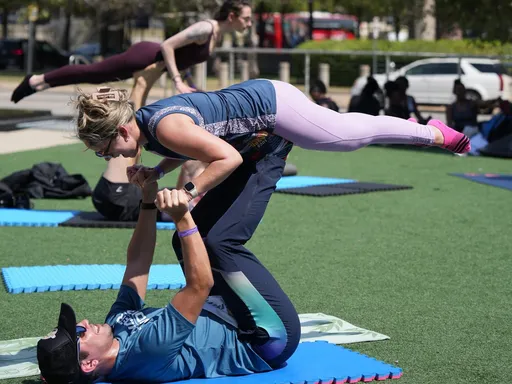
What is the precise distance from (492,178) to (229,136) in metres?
7.07

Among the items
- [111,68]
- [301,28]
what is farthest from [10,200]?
[301,28]

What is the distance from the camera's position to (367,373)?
395 cm

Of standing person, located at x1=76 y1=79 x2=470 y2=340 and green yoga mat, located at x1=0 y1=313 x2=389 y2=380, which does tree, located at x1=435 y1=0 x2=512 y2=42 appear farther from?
green yoga mat, located at x1=0 y1=313 x2=389 y2=380

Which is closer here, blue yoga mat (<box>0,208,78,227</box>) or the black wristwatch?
the black wristwatch

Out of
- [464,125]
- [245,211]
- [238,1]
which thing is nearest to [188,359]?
[245,211]

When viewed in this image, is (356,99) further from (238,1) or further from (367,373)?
(367,373)

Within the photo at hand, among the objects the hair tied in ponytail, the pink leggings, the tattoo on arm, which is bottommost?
the pink leggings

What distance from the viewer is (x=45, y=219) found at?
7.63 meters

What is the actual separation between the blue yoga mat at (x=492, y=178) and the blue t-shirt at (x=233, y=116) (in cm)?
610

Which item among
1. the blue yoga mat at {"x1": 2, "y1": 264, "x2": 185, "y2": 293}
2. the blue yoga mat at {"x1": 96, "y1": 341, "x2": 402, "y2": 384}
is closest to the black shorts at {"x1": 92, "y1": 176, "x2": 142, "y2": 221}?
the blue yoga mat at {"x1": 2, "y1": 264, "x2": 185, "y2": 293}

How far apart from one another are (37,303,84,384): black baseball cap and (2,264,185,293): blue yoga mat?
1.84 metres

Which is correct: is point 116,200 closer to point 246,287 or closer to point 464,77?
point 246,287

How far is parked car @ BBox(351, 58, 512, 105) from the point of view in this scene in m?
21.8

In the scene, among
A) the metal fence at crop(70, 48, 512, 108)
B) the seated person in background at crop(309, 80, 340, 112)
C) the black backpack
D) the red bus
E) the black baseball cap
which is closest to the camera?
the black baseball cap
